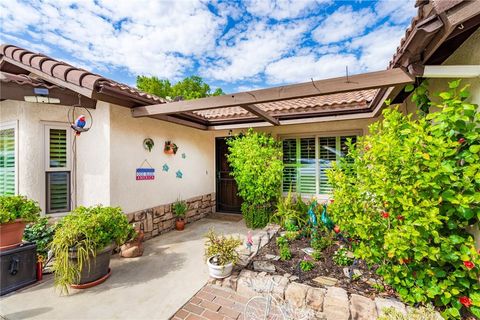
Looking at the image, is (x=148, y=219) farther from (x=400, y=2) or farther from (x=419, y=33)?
(x=400, y=2)

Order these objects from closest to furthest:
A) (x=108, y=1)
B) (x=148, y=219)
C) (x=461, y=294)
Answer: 1. (x=461, y=294)
2. (x=108, y=1)
3. (x=148, y=219)

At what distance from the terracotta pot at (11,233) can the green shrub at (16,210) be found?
71 mm

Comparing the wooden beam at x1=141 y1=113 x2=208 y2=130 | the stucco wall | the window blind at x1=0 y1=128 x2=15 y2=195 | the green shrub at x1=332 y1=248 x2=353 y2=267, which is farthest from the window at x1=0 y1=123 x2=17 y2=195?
the green shrub at x1=332 y1=248 x2=353 y2=267

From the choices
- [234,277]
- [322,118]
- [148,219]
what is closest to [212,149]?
[148,219]

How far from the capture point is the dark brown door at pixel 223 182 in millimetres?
8023

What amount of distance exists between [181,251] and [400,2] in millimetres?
6286

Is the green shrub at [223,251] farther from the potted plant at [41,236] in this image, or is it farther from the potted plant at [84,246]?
the potted plant at [41,236]

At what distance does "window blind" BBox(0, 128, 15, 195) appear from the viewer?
463 centimetres

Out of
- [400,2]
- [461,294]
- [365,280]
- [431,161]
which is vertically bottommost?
[365,280]

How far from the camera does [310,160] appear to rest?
6.63m

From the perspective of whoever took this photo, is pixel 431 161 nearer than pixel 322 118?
Yes

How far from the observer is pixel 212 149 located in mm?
8117

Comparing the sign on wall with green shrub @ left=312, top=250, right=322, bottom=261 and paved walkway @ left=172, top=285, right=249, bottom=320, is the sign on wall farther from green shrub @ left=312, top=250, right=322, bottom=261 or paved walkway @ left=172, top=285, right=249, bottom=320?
green shrub @ left=312, top=250, right=322, bottom=261

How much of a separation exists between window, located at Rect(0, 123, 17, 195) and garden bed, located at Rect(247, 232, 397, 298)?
18.3 ft
